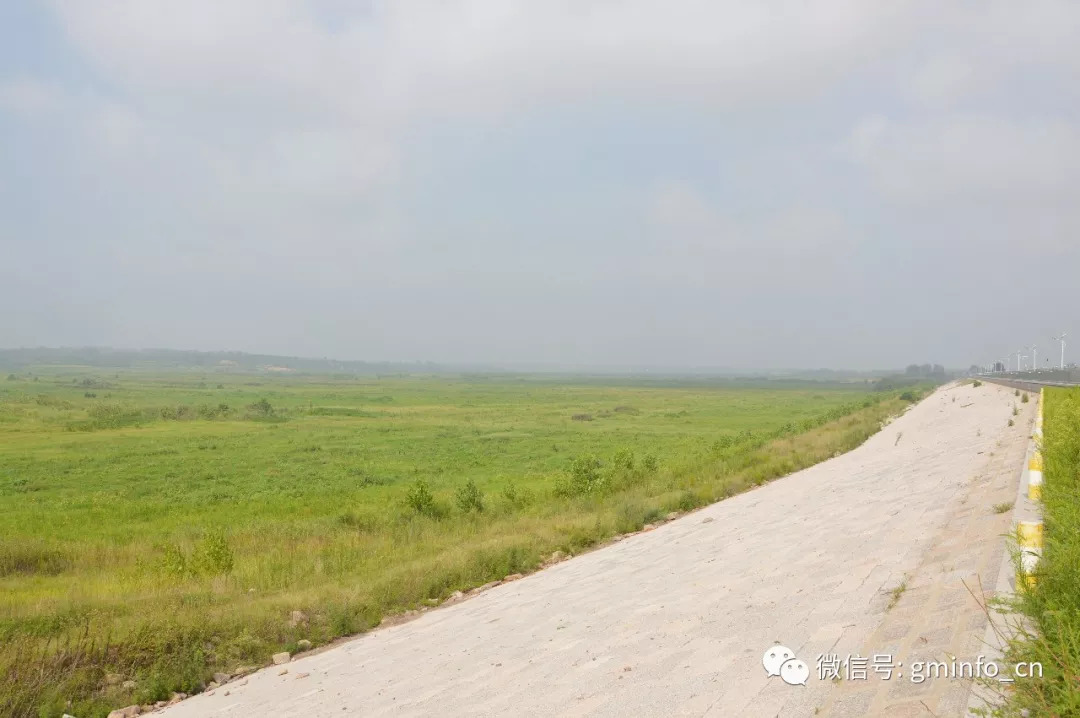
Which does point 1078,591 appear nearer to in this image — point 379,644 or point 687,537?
point 379,644

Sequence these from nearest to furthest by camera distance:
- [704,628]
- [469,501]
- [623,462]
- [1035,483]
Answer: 1. [704,628]
2. [1035,483]
3. [469,501]
4. [623,462]

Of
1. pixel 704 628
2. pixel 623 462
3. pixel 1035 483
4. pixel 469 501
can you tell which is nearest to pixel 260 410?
pixel 623 462

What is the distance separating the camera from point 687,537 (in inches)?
499

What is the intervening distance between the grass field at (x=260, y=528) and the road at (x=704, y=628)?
1157mm

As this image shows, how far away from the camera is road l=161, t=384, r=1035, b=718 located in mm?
5055

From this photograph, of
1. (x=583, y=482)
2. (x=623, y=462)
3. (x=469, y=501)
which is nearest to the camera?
(x=469, y=501)

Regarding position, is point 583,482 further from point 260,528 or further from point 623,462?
point 260,528

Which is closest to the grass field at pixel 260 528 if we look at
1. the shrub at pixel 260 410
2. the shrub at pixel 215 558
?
the shrub at pixel 215 558

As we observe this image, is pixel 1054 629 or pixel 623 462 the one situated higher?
pixel 1054 629

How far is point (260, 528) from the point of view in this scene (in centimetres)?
1834

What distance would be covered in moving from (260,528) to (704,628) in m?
15.2

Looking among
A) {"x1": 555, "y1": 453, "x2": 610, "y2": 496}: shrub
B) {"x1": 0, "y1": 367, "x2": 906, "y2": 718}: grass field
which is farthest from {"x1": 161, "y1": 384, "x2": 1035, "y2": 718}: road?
{"x1": 555, "y1": 453, "x2": 610, "y2": 496}: shrub

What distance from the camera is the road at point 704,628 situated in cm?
505

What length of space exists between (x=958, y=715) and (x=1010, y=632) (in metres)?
0.92
